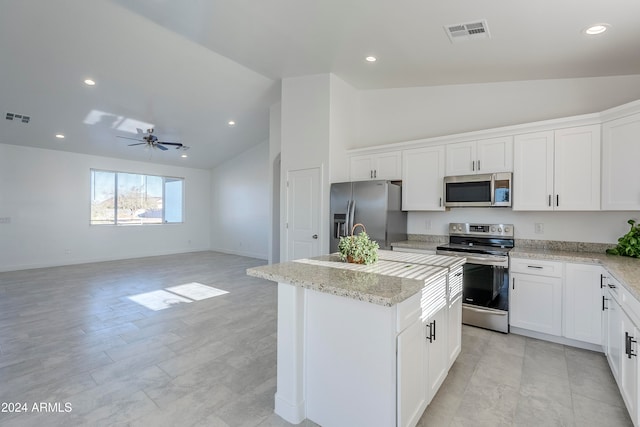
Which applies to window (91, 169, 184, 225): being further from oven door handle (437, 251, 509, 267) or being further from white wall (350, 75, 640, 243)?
oven door handle (437, 251, 509, 267)

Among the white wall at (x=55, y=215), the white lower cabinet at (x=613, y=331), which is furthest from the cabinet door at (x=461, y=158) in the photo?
the white wall at (x=55, y=215)

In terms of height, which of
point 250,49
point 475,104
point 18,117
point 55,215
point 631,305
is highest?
point 250,49

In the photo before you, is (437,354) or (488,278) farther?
(488,278)

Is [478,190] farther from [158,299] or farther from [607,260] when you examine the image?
[158,299]

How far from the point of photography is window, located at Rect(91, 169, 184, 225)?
26.1ft

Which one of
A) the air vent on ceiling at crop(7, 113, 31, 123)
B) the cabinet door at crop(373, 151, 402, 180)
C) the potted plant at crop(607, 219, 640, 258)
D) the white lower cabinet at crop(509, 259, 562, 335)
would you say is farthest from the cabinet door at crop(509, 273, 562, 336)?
the air vent on ceiling at crop(7, 113, 31, 123)

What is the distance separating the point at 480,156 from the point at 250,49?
3.26 meters

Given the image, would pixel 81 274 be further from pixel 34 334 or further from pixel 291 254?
pixel 291 254

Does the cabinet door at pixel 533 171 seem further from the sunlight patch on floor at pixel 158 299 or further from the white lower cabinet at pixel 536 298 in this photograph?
the sunlight patch on floor at pixel 158 299

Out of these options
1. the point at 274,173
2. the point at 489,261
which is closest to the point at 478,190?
the point at 489,261

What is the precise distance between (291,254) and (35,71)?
4710 mm

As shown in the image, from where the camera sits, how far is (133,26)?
12.5ft

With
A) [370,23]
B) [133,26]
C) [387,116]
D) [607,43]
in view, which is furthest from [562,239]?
[133,26]

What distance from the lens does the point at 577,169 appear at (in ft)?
10.1
